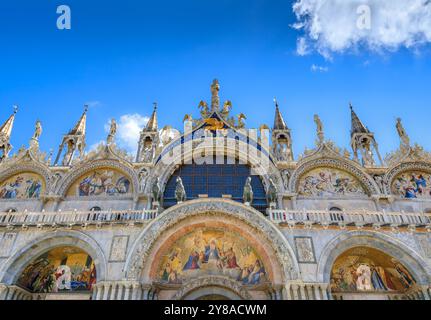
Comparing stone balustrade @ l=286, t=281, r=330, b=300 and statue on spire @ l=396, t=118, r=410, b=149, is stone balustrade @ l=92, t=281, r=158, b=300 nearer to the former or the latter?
stone balustrade @ l=286, t=281, r=330, b=300

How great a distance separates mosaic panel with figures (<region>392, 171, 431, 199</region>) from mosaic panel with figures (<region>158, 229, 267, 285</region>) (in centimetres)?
964

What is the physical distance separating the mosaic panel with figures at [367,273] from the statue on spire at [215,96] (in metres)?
12.2

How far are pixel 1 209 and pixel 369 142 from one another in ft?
74.5

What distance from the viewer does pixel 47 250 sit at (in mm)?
13500

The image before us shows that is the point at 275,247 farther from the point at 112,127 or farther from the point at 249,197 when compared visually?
the point at 112,127

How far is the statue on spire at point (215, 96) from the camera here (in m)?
20.9

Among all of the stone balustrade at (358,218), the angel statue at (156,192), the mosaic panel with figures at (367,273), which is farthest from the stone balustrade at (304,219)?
the mosaic panel with figures at (367,273)

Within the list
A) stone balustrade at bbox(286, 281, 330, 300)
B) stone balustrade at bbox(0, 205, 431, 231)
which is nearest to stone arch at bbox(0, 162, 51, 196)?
stone balustrade at bbox(0, 205, 431, 231)

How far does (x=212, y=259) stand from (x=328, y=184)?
27.1ft

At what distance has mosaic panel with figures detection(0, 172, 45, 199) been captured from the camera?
17594 mm

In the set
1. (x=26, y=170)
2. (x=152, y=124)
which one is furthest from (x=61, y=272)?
(x=152, y=124)

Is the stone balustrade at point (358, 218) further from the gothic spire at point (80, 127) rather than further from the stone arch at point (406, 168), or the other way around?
the gothic spire at point (80, 127)

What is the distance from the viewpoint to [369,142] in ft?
63.9
